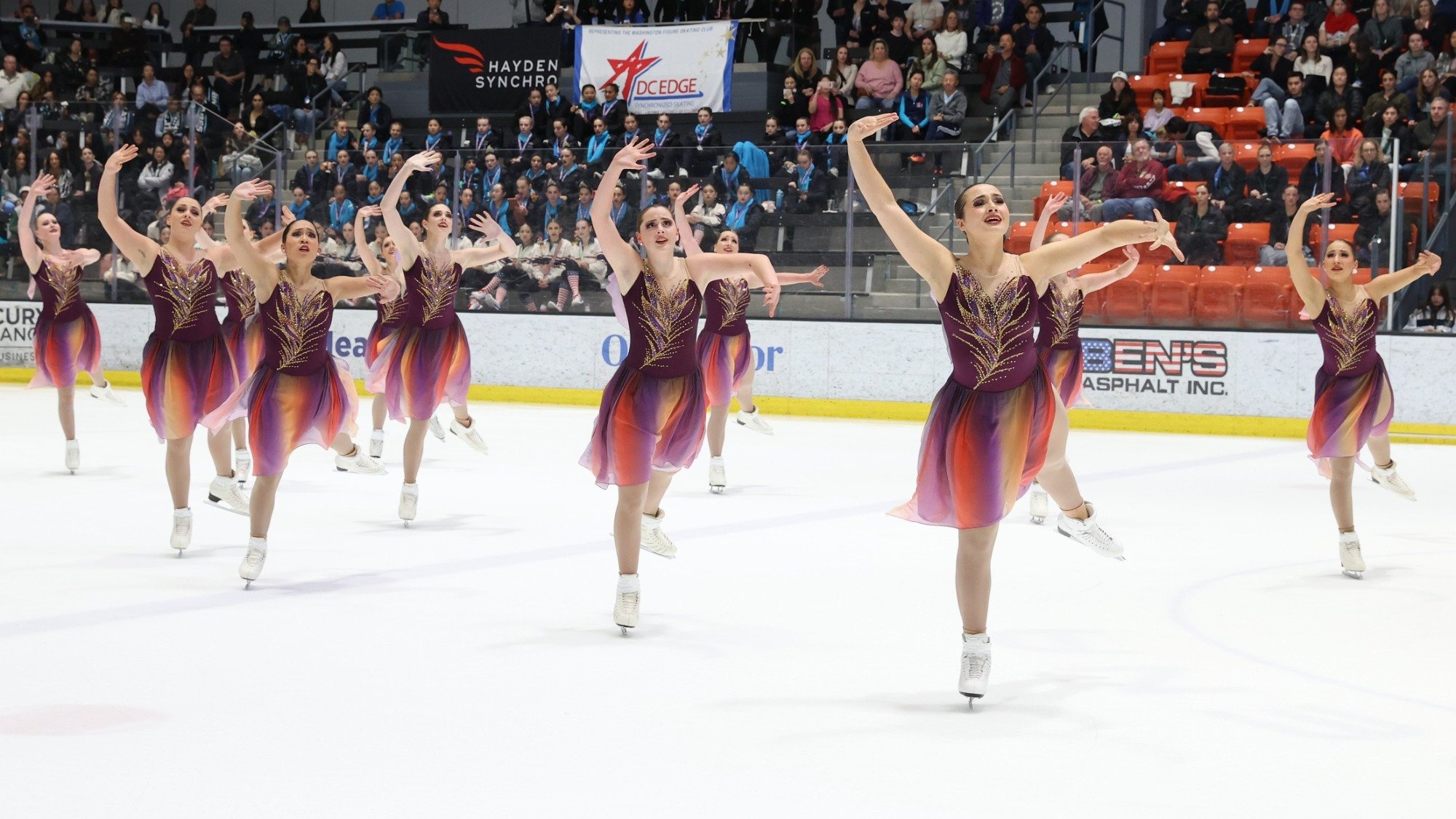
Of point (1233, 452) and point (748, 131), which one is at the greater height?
point (748, 131)

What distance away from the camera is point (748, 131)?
64.2ft

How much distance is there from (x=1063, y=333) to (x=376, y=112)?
1416 cm

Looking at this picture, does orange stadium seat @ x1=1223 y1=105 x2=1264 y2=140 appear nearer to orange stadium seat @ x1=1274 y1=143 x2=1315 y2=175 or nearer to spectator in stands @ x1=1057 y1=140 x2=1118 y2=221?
orange stadium seat @ x1=1274 y1=143 x2=1315 y2=175

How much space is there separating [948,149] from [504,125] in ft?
26.1

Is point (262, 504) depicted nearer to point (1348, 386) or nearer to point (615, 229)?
point (615, 229)

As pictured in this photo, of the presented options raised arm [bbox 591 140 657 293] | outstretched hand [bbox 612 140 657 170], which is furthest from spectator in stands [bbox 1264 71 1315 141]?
raised arm [bbox 591 140 657 293]

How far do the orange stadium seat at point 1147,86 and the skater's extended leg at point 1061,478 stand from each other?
13.3 m

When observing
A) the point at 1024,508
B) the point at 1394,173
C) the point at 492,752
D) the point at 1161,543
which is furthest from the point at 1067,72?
the point at 492,752

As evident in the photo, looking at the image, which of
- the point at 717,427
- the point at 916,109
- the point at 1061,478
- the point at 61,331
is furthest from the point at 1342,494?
the point at 916,109

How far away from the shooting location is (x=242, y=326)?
10008 mm

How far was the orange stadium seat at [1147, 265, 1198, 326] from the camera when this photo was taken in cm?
1387

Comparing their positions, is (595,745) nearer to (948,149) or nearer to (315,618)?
(315,618)

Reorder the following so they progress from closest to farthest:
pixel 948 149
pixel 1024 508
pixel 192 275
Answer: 1. pixel 192 275
2. pixel 1024 508
3. pixel 948 149

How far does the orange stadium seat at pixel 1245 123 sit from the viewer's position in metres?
16.5
